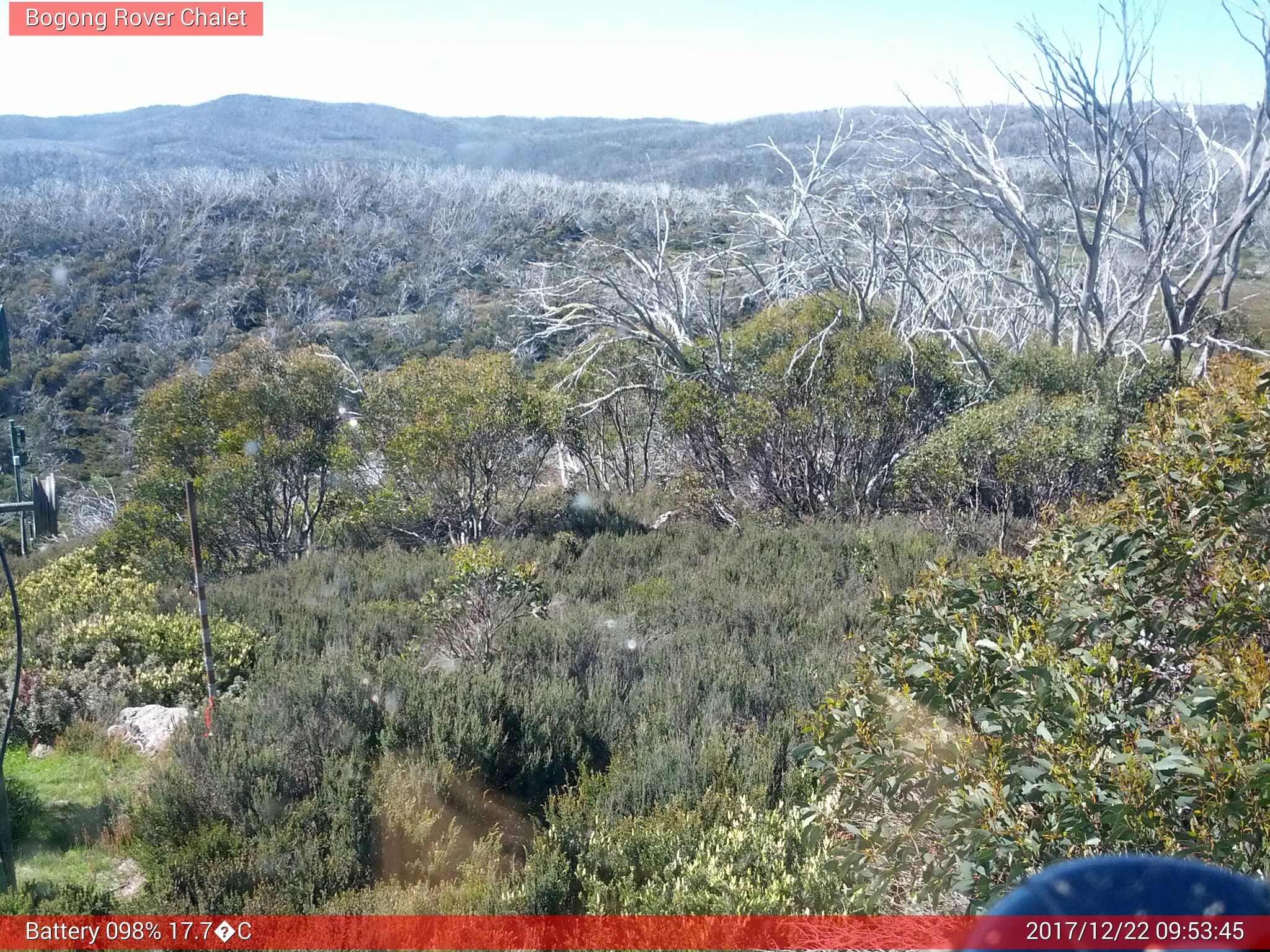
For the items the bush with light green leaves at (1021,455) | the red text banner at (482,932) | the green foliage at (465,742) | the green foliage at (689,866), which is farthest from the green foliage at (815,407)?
the red text banner at (482,932)

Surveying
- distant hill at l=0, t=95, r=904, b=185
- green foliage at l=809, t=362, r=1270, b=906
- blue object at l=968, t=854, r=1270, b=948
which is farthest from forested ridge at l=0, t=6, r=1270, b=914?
distant hill at l=0, t=95, r=904, b=185

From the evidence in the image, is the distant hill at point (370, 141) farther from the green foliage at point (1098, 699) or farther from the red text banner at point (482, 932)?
the red text banner at point (482, 932)

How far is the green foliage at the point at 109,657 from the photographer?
592cm

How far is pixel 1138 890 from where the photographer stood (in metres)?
1.01

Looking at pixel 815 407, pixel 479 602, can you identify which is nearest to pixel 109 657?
pixel 479 602

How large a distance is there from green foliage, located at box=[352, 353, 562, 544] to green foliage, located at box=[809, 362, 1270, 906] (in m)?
7.32

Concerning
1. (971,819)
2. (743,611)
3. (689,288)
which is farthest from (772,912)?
(689,288)

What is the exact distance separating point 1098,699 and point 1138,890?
179cm

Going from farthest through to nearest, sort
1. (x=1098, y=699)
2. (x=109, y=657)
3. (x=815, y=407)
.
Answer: (x=815, y=407)
(x=109, y=657)
(x=1098, y=699)

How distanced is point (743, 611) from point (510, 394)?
4502 millimetres

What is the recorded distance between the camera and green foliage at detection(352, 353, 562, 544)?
33.5 ft

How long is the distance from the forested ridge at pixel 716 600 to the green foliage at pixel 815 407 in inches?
2.3

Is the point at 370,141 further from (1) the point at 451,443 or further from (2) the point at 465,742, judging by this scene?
(2) the point at 465,742

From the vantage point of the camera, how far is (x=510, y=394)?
416 inches
